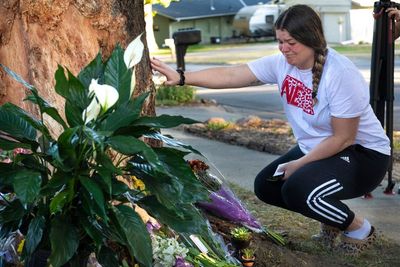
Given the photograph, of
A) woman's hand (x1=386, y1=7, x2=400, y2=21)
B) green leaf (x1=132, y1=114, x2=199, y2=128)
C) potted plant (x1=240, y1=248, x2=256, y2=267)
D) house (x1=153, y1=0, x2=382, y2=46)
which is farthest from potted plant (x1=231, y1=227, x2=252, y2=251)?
house (x1=153, y1=0, x2=382, y2=46)

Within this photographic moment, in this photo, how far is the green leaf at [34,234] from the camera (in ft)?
9.59

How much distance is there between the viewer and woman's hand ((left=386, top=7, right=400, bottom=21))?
574 cm

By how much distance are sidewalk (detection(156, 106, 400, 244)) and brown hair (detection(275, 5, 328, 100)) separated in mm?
1338

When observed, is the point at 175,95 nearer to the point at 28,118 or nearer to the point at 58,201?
the point at 28,118

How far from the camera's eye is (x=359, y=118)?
455cm

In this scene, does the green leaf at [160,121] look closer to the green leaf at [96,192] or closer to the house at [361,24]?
the green leaf at [96,192]

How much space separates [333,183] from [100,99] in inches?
82.8

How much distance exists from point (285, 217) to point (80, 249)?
2.74 metres

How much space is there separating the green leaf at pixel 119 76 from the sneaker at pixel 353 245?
7.37 ft

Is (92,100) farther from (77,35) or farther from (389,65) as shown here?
(389,65)

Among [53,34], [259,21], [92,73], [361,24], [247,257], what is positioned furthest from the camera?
[259,21]

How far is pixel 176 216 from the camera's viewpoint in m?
3.08

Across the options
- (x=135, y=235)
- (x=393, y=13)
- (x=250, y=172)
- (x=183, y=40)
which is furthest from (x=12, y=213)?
(x=183, y=40)

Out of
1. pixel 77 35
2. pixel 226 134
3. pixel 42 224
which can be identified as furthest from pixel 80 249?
pixel 226 134
